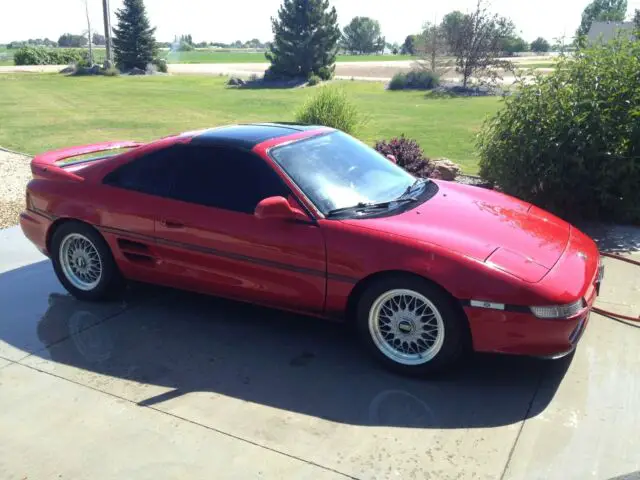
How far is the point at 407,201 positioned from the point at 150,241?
6.31 feet

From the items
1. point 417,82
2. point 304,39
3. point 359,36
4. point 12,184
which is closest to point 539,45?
point 359,36

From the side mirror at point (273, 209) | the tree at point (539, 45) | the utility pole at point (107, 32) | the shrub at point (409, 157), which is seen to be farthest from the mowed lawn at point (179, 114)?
the tree at point (539, 45)

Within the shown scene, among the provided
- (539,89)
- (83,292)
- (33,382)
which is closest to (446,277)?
(33,382)

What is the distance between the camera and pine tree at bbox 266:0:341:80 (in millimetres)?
43781

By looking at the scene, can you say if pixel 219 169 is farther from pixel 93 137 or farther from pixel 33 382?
pixel 93 137

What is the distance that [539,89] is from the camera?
7.55 m

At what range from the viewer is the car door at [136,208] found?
4625 millimetres

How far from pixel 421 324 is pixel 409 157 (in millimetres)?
5282

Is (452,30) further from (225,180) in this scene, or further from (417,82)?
(225,180)

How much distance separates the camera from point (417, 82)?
1366 inches

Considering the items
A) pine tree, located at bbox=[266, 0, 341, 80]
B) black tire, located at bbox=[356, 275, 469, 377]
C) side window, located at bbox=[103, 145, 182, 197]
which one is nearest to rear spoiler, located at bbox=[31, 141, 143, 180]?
side window, located at bbox=[103, 145, 182, 197]

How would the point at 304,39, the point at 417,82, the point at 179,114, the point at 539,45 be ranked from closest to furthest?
the point at 179,114
the point at 417,82
the point at 304,39
the point at 539,45

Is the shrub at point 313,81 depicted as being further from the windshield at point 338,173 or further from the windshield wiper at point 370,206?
the windshield wiper at point 370,206

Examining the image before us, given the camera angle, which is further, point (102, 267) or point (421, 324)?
point (102, 267)
